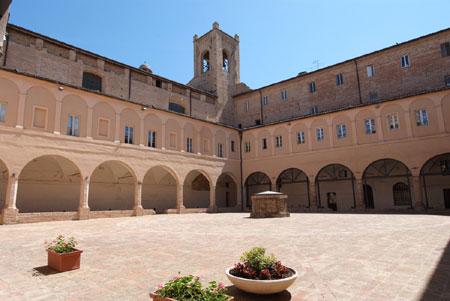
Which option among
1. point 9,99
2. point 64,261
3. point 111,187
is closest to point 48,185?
point 111,187

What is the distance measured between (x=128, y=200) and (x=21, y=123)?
36.8ft

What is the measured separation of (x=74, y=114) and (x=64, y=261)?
1549 cm

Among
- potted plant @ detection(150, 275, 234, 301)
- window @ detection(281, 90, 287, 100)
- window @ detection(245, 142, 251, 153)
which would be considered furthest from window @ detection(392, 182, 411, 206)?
potted plant @ detection(150, 275, 234, 301)

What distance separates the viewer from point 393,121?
22984mm

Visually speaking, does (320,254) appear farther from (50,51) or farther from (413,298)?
(50,51)

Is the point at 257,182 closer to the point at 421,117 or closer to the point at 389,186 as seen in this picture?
the point at 389,186

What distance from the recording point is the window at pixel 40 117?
1766 cm

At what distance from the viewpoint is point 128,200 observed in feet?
85.7

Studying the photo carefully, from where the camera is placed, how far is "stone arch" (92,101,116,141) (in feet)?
67.0

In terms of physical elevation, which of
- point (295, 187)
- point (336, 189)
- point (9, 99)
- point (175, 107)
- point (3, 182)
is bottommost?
point (336, 189)

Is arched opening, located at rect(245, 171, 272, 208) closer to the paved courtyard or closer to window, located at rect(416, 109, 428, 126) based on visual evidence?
window, located at rect(416, 109, 428, 126)

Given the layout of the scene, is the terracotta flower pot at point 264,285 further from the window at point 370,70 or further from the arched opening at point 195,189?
the window at point 370,70

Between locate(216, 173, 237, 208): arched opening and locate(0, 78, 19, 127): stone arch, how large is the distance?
1990 cm

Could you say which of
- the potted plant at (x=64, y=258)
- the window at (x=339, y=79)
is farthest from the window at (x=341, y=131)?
the potted plant at (x=64, y=258)
